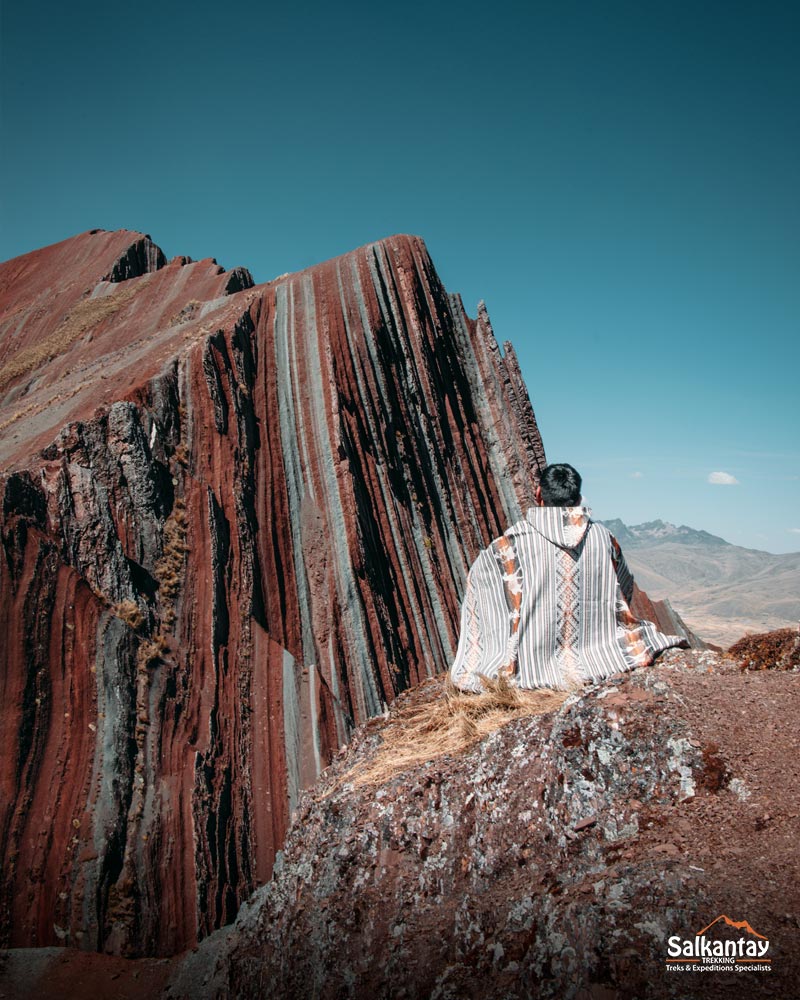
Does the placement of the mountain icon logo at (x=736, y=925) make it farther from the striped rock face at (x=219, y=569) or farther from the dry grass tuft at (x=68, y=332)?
the dry grass tuft at (x=68, y=332)

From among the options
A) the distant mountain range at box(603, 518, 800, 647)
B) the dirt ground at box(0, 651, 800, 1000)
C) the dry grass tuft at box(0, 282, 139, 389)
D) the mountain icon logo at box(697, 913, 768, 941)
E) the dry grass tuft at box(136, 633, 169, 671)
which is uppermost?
the distant mountain range at box(603, 518, 800, 647)

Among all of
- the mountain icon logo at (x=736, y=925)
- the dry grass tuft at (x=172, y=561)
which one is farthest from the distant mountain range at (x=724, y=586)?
the mountain icon logo at (x=736, y=925)

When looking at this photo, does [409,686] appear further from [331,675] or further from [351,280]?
[351,280]

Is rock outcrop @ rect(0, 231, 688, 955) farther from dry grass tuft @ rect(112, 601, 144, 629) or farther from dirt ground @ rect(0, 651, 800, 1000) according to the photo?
dirt ground @ rect(0, 651, 800, 1000)

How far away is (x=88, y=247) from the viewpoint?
2414 centimetres

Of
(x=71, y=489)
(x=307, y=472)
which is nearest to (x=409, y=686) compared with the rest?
(x=307, y=472)

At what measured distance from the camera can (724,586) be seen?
476ft

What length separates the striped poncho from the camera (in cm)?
498

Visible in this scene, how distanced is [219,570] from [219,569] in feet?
0.04

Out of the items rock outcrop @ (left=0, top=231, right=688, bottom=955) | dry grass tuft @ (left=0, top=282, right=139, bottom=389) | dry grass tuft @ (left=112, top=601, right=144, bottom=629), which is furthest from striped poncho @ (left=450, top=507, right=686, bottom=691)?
dry grass tuft @ (left=0, top=282, right=139, bottom=389)

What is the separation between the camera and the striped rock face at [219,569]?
612 cm

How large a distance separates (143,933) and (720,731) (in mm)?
5288

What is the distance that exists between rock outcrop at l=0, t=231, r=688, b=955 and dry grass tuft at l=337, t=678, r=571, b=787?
207 centimetres

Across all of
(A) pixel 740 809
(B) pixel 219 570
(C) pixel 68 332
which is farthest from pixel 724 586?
(A) pixel 740 809
